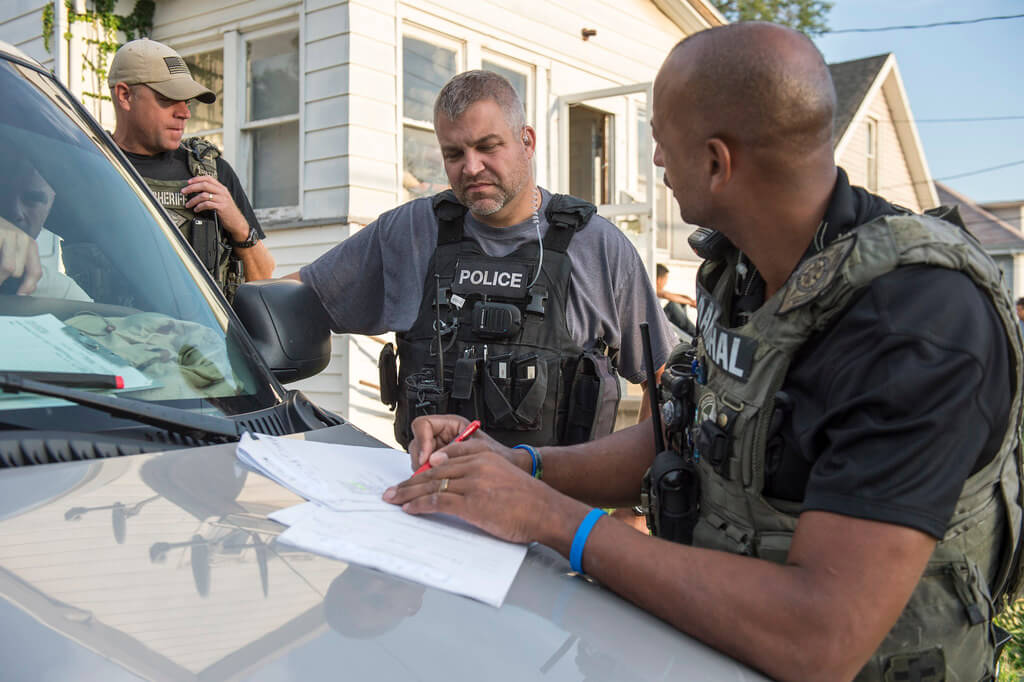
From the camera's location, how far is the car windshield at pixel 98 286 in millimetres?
1421

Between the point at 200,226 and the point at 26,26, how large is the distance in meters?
5.00

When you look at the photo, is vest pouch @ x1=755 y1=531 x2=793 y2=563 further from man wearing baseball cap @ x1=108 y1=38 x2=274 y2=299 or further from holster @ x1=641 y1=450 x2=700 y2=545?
man wearing baseball cap @ x1=108 y1=38 x2=274 y2=299

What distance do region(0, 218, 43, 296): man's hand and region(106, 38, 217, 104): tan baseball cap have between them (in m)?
2.34

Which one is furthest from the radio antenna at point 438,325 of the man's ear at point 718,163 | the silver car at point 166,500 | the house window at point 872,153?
the house window at point 872,153

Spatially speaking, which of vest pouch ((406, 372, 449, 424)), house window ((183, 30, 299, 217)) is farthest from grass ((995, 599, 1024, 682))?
house window ((183, 30, 299, 217))

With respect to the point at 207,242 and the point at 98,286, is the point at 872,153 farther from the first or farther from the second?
the point at 98,286

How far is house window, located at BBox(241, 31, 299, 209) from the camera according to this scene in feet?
21.5

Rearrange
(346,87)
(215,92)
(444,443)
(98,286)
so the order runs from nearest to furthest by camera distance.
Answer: (98,286) → (444,443) → (346,87) → (215,92)

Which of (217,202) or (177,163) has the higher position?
(177,163)

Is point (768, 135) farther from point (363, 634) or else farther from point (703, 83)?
point (363, 634)

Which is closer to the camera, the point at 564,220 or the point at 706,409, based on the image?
the point at 706,409

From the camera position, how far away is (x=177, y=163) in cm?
371

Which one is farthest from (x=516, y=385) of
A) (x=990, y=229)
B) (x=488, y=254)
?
(x=990, y=229)

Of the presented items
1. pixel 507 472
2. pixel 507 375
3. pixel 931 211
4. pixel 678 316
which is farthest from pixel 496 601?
pixel 678 316
